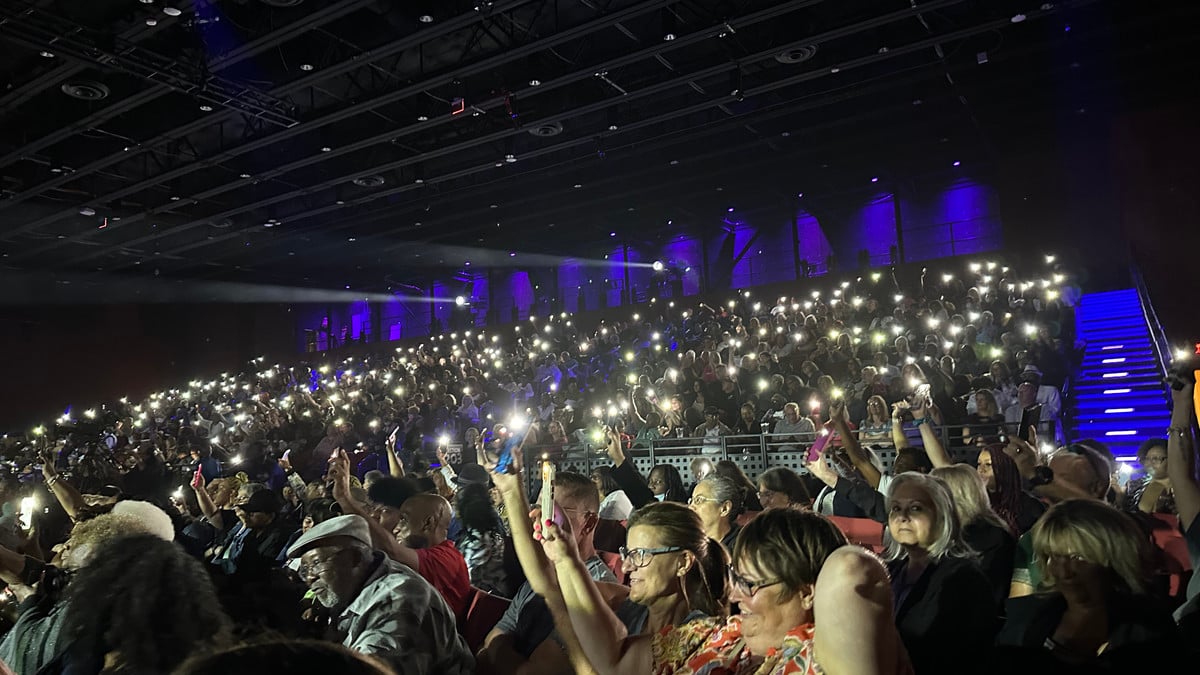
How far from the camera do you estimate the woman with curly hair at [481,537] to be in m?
3.75

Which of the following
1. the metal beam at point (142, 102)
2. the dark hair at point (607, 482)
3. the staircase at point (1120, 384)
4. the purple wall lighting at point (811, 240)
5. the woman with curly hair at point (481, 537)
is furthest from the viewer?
the purple wall lighting at point (811, 240)

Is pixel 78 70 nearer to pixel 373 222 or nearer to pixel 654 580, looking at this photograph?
pixel 373 222

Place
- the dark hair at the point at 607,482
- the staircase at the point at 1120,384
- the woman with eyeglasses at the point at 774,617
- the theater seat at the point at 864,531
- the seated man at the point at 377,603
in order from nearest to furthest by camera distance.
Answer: the woman with eyeglasses at the point at 774,617 → the seated man at the point at 377,603 → the theater seat at the point at 864,531 → the dark hair at the point at 607,482 → the staircase at the point at 1120,384

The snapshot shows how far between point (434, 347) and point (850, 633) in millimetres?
21810

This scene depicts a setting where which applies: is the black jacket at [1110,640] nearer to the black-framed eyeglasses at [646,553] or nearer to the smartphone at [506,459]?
the black-framed eyeglasses at [646,553]

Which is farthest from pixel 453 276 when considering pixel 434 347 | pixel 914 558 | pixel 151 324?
pixel 914 558

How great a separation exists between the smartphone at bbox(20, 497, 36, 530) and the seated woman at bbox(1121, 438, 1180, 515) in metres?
7.45

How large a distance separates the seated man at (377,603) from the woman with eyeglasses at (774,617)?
55cm

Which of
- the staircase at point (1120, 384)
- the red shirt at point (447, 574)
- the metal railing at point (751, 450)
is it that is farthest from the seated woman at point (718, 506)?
the staircase at point (1120, 384)

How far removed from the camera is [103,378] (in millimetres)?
26047

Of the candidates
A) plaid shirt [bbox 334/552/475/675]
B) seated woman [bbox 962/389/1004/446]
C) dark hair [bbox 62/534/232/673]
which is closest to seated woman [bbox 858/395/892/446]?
seated woman [bbox 962/389/1004/446]

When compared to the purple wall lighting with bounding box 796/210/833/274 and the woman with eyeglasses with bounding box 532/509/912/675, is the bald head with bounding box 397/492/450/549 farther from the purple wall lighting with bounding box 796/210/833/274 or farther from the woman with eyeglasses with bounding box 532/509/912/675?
the purple wall lighting with bounding box 796/210/833/274

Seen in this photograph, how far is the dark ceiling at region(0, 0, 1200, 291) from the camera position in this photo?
10422 millimetres

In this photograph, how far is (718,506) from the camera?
11.6 ft
